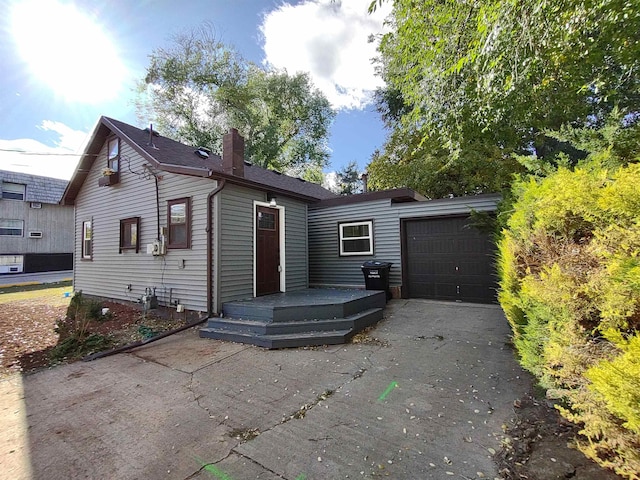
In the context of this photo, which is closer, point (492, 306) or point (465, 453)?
point (465, 453)

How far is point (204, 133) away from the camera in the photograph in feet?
64.1

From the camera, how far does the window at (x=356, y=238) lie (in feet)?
28.9

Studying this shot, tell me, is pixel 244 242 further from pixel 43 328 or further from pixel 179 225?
pixel 43 328

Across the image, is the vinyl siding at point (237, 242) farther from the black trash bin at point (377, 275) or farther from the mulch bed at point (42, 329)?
the black trash bin at point (377, 275)

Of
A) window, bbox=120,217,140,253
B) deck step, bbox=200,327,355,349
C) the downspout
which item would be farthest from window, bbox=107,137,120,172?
deck step, bbox=200,327,355,349

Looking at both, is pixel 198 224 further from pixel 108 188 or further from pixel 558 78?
pixel 558 78

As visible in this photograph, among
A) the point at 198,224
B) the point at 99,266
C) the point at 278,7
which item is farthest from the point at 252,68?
the point at 198,224

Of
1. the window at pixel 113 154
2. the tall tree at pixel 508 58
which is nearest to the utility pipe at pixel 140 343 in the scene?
the window at pixel 113 154

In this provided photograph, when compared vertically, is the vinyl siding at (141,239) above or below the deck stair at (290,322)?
above

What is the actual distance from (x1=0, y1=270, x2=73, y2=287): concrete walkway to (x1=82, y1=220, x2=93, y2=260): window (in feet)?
28.7

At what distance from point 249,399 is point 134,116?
21928 millimetres

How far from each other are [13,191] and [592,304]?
2449 centimetres

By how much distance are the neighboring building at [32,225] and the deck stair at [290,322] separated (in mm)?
16449

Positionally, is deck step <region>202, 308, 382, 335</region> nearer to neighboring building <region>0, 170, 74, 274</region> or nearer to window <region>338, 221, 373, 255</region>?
window <region>338, 221, 373, 255</region>
